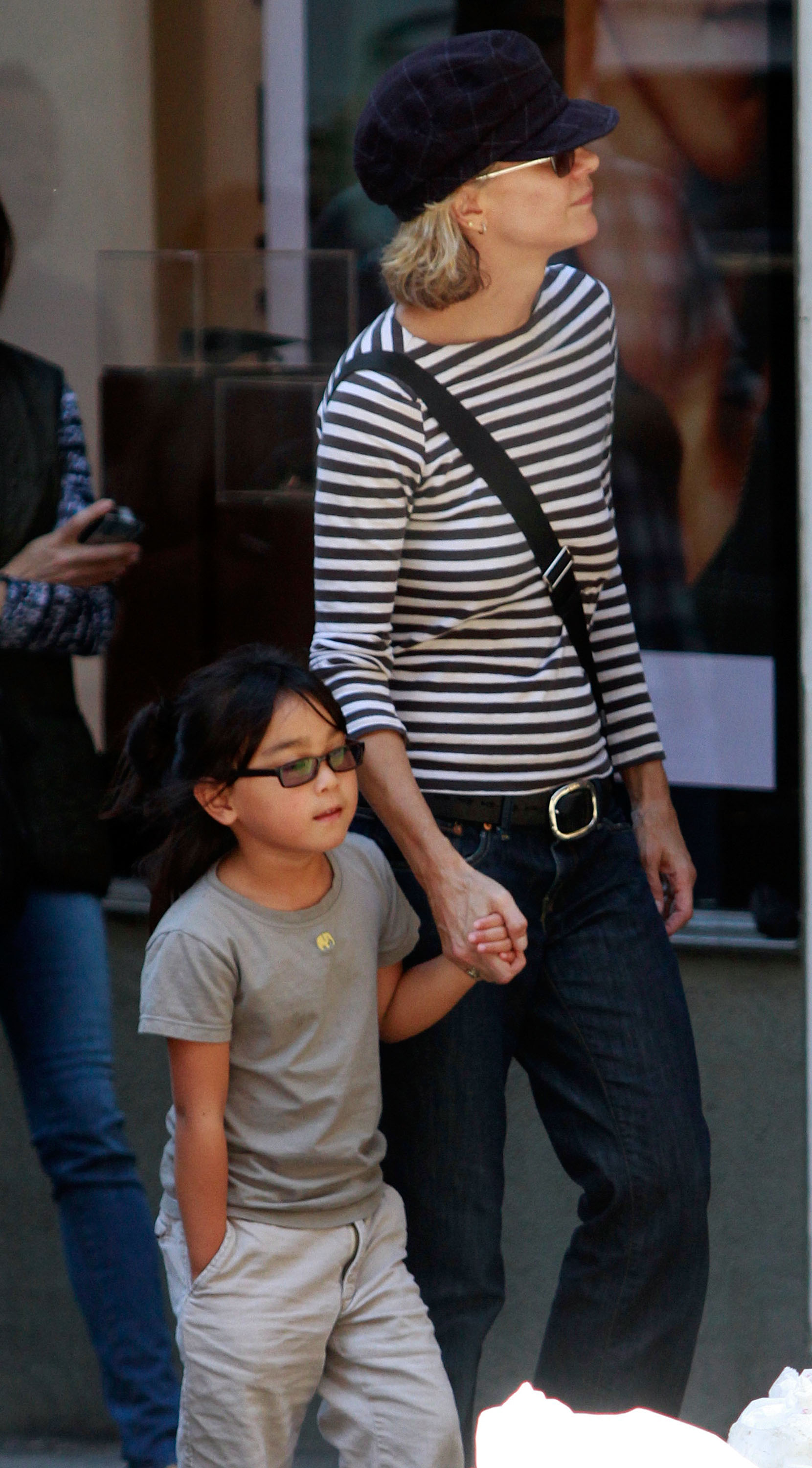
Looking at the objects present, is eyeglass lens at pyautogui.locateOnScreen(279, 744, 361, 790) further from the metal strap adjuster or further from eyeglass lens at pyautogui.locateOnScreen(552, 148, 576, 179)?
eyeglass lens at pyautogui.locateOnScreen(552, 148, 576, 179)

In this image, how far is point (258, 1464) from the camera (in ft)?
7.73

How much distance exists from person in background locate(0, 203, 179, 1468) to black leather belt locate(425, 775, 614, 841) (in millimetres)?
934

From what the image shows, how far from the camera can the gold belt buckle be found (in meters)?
2.47

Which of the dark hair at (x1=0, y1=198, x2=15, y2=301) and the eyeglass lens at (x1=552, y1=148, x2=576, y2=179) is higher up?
the eyeglass lens at (x1=552, y1=148, x2=576, y2=179)

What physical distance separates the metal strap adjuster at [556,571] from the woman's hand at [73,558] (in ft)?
3.20

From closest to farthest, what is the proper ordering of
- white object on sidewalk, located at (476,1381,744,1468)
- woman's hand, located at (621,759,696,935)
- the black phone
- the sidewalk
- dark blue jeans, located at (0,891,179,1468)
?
white object on sidewalk, located at (476,1381,744,1468) < woman's hand, located at (621,759,696,935) < dark blue jeans, located at (0,891,179,1468) < the black phone < the sidewalk

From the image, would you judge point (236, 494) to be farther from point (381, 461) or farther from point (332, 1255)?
point (332, 1255)

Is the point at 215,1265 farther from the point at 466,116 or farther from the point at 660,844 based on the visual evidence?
the point at 466,116

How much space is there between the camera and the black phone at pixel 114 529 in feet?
10.4

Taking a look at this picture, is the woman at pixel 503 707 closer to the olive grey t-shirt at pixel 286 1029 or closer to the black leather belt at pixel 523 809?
the black leather belt at pixel 523 809

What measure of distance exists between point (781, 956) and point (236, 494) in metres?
1.22

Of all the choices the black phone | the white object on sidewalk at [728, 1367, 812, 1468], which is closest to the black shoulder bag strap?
the black phone

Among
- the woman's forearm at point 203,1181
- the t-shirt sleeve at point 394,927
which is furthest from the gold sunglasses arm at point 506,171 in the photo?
the woman's forearm at point 203,1181

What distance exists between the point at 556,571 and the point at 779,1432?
1.36 metres
